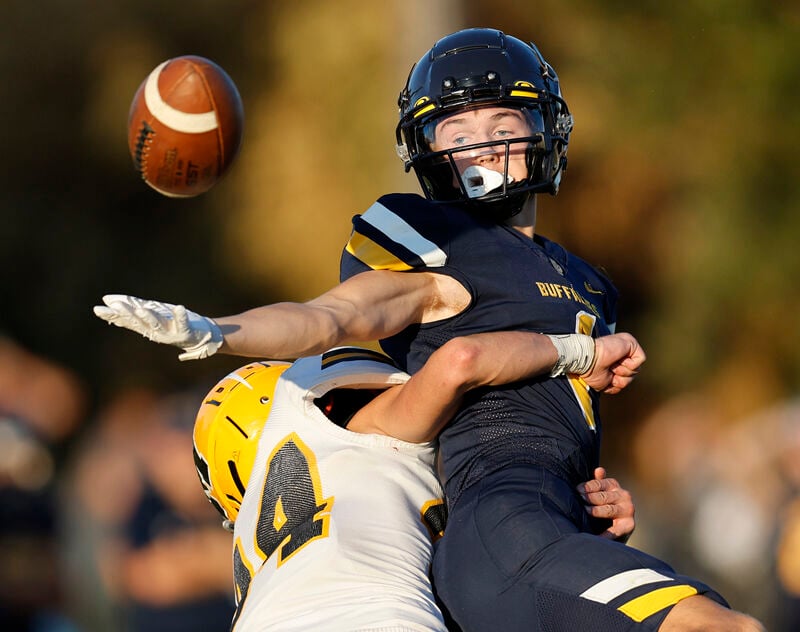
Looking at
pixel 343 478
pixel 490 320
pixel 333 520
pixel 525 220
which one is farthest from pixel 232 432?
pixel 525 220

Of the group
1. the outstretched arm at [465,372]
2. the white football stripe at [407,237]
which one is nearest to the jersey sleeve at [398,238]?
the white football stripe at [407,237]

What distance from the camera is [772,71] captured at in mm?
9961

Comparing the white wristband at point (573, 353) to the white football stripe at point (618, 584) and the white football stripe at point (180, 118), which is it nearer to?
the white football stripe at point (618, 584)

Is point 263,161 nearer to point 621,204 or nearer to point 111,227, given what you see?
point 111,227

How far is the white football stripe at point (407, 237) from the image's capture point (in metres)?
3.60

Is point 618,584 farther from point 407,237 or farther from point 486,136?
point 486,136

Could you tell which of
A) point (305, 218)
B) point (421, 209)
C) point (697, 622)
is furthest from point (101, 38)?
point (697, 622)

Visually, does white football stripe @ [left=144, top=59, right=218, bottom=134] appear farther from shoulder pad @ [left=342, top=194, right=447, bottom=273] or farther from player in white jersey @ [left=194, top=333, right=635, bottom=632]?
player in white jersey @ [left=194, top=333, right=635, bottom=632]

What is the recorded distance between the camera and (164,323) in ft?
8.98

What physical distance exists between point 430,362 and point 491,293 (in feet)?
1.14

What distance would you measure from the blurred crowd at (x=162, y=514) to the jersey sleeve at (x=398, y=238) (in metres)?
3.45

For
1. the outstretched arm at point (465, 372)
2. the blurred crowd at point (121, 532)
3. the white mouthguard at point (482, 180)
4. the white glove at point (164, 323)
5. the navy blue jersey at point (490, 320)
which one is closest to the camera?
the white glove at point (164, 323)

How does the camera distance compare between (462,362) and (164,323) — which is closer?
(164,323)

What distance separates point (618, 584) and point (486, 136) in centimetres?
144
